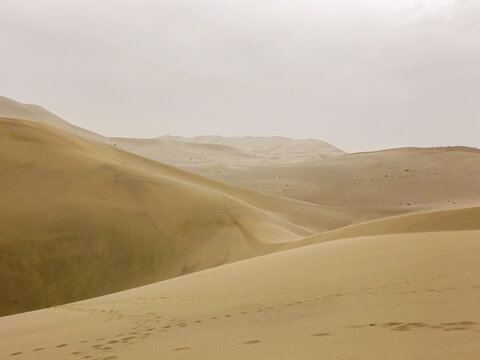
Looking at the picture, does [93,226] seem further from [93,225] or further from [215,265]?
[215,265]

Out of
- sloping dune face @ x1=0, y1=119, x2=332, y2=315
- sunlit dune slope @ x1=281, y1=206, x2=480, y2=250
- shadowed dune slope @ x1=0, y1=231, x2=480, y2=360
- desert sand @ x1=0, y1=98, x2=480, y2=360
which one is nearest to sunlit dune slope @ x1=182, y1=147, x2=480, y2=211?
desert sand @ x1=0, y1=98, x2=480, y2=360

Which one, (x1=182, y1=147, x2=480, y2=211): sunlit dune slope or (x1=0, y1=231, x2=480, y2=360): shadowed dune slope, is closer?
(x1=0, y1=231, x2=480, y2=360): shadowed dune slope

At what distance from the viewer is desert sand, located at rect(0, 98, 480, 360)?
9.61 ft

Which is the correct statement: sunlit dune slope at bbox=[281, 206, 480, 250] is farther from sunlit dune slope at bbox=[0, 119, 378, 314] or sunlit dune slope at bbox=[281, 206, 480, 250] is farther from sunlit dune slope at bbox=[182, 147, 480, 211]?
sunlit dune slope at bbox=[182, 147, 480, 211]

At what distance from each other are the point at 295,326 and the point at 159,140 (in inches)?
2153

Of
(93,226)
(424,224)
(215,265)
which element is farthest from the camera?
(93,226)

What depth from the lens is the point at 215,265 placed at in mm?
10570

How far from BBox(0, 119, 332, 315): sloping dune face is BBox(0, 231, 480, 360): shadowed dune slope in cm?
388

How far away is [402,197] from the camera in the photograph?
72.5 ft

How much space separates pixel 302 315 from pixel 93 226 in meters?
8.68

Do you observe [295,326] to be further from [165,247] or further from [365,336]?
[165,247]

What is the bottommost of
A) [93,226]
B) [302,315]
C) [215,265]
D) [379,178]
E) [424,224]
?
[215,265]

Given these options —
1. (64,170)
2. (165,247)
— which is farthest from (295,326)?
(64,170)

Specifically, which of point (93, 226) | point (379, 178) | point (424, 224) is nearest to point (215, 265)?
point (93, 226)
